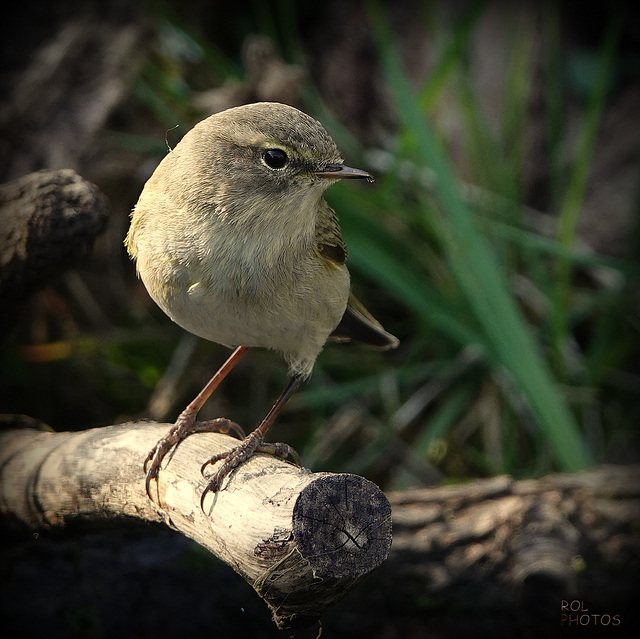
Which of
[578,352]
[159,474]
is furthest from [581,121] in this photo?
[159,474]

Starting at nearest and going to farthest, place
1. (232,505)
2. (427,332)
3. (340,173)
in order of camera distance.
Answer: (232,505) < (340,173) < (427,332)

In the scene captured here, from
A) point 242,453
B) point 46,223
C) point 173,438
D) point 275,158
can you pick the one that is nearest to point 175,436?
point 173,438

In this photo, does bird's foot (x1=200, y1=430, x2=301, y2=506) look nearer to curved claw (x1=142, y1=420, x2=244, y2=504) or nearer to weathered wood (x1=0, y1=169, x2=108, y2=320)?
curved claw (x1=142, y1=420, x2=244, y2=504)

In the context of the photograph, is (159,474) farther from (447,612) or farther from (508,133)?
(508,133)

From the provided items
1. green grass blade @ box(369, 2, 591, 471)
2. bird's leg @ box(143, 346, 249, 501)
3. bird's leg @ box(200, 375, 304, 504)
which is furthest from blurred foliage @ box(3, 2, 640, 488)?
bird's leg @ box(200, 375, 304, 504)

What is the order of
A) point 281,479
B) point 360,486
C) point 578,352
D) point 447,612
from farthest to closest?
point 578,352
point 447,612
point 281,479
point 360,486

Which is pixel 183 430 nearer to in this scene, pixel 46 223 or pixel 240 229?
pixel 240 229

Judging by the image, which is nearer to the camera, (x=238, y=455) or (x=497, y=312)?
(x=238, y=455)
